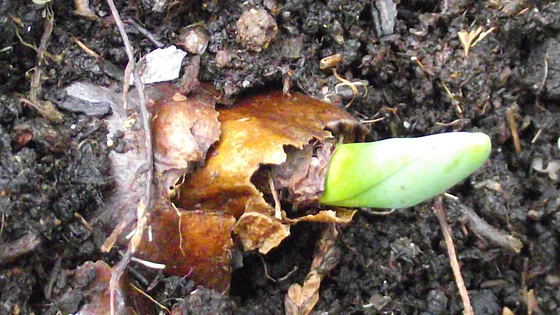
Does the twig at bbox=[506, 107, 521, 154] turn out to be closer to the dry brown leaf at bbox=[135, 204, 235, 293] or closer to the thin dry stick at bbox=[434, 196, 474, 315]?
the thin dry stick at bbox=[434, 196, 474, 315]

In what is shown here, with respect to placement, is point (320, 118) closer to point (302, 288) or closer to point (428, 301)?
point (302, 288)

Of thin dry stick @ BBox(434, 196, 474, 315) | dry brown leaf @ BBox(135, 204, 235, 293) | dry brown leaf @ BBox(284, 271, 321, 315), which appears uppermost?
dry brown leaf @ BBox(135, 204, 235, 293)

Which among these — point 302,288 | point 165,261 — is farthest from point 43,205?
point 302,288

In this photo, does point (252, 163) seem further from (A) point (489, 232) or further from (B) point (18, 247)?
(A) point (489, 232)

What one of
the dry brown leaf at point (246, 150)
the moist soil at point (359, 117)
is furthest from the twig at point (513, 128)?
the dry brown leaf at point (246, 150)

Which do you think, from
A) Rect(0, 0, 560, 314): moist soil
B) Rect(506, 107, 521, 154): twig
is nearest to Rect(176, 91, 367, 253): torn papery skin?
Rect(0, 0, 560, 314): moist soil

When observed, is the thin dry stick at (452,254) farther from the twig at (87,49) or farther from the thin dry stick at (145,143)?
the twig at (87,49)

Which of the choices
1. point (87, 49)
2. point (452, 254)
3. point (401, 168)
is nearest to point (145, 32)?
point (87, 49)

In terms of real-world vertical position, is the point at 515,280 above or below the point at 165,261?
below
